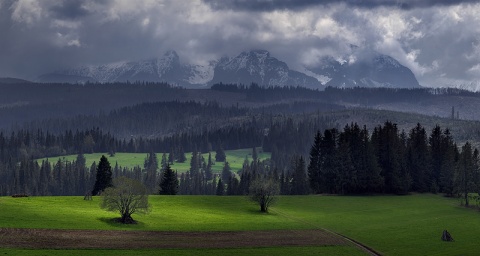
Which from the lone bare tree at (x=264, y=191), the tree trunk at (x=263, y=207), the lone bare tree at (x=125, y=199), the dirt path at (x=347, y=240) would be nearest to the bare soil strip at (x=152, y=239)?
the dirt path at (x=347, y=240)

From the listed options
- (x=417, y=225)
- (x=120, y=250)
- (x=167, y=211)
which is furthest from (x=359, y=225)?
(x=120, y=250)

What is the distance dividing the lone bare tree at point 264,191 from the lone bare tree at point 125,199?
3531 centimetres

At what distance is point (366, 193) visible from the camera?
7702 inches

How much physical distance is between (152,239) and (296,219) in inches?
1681

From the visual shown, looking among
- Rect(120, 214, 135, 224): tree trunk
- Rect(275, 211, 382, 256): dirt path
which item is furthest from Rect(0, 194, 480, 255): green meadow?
Rect(120, 214, 135, 224): tree trunk

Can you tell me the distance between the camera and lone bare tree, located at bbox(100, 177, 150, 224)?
12494 cm

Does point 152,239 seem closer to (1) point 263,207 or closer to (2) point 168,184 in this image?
(1) point 263,207

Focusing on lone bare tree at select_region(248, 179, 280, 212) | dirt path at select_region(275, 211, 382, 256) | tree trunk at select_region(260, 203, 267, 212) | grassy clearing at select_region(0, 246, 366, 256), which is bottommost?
grassy clearing at select_region(0, 246, 366, 256)

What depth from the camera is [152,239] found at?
110125 millimetres

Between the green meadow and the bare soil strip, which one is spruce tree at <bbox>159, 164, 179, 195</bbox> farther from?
the bare soil strip

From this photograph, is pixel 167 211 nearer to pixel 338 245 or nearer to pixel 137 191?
pixel 137 191

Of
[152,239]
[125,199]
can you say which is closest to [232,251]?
Answer: [152,239]

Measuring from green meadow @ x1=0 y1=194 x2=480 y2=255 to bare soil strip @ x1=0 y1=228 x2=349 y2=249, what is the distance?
3.29m

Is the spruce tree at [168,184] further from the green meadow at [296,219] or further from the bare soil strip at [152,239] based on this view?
the bare soil strip at [152,239]
